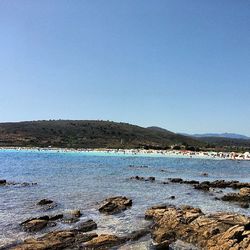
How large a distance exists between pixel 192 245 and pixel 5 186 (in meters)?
35.1

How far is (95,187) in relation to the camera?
177ft

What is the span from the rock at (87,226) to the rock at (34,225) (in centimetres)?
262

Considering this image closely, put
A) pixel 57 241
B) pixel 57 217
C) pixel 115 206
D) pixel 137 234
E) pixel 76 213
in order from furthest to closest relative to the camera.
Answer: pixel 115 206 → pixel 76 213 → pixel 57 217 → pixel 137 234 → pixel 57 241

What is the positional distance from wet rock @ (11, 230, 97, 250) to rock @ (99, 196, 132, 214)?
360 inches

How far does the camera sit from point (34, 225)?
94.5 ft

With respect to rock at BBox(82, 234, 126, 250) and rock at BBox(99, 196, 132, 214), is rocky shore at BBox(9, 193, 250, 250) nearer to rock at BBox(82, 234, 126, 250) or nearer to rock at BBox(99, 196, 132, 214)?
rock at BBox(82, 234, 126, 250)

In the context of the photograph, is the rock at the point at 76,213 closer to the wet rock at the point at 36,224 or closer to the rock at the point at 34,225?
the wet rock at the point at 36,224

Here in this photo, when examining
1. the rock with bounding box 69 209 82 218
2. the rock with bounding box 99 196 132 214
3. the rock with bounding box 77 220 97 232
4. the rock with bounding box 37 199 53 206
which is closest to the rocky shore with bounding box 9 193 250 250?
the rock with bounding box 77 220 97 232

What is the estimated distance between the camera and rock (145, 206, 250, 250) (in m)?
23.1

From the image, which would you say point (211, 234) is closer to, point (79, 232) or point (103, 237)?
point (103, 237)

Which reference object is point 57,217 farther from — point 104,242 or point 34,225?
point 104,242

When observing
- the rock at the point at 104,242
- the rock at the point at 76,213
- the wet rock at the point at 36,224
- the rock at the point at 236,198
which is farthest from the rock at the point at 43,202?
the rock at the point at 236,198

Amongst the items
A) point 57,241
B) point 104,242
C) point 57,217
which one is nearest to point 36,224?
point 57,217

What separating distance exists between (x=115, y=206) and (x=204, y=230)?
494 inches
